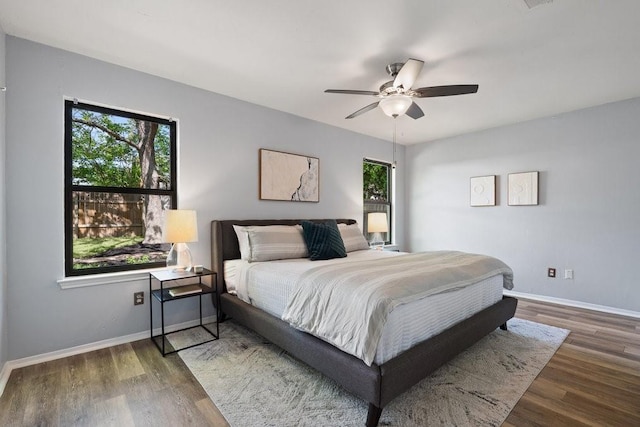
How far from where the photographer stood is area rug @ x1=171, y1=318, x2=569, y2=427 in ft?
5.67

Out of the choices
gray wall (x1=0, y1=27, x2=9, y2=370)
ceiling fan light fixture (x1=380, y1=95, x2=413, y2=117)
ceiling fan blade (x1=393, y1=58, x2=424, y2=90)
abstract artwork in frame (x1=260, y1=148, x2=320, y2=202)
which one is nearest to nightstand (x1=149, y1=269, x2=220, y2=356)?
gray wall (x1=0, y1=27, x2=9, y2=370)

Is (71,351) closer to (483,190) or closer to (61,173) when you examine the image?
(61,173)

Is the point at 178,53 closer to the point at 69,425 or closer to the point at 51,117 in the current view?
the point at 51,117

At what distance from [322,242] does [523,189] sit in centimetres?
305

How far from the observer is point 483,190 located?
15.1ft

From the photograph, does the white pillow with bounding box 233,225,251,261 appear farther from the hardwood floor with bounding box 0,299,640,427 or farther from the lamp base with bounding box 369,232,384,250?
the lamp base with bounding box 369,232,384,250

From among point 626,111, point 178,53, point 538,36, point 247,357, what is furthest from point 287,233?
point 626,111

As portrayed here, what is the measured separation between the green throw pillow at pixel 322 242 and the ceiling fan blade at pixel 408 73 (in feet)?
5.36

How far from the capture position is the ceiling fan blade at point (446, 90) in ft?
7.58

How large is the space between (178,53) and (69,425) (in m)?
2.65

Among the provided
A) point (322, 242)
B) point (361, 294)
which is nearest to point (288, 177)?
point (322, 242)

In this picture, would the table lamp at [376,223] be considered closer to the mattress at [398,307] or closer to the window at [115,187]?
the mattress at [398,307]

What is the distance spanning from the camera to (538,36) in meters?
2.22

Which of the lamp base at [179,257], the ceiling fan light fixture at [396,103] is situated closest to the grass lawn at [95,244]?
the lamp base at [179,257]
